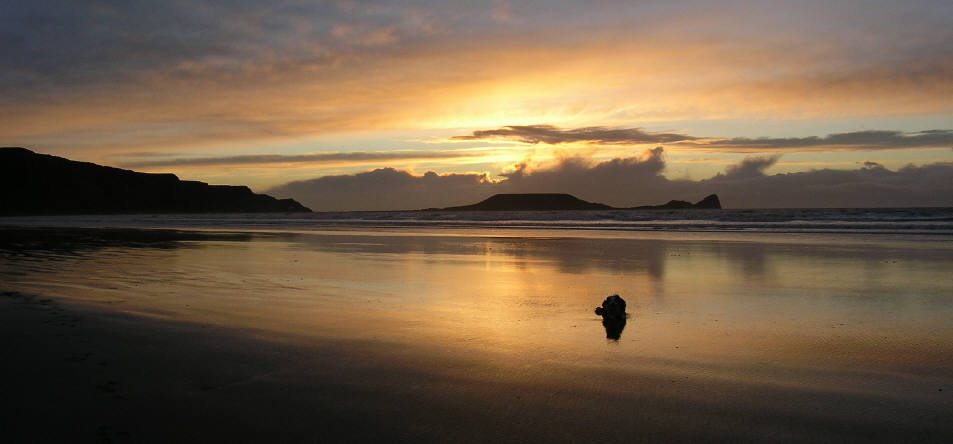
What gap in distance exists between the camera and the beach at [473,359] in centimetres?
484

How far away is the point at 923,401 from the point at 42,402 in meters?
7.27

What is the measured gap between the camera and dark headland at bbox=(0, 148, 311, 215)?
15962 cm

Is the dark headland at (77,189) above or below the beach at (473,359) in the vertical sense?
above

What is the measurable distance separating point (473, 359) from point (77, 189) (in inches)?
7744

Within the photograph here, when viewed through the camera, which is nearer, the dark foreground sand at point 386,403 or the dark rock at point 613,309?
the dark foreground sand at point 386,403

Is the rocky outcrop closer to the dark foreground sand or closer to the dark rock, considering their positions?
the dark rock

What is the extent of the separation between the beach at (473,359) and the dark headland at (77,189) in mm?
168517

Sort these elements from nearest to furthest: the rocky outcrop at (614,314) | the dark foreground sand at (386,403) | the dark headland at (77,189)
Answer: the dark foreground sand at (386,403) → the rocky outcrop at (614,314) → the dark headland at (77,189)

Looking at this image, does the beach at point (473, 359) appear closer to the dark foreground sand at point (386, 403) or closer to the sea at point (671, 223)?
the dark foreground sand at point (386, 403)

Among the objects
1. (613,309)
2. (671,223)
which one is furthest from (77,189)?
(613,309)

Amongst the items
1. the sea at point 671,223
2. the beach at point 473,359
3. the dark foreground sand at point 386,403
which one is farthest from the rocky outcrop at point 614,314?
the sea at point 671,223

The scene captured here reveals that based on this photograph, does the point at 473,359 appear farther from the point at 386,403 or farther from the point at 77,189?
the point at 77,189

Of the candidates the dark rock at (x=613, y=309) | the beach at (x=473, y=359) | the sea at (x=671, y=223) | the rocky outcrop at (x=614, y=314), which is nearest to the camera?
the beach at (x=473, y=359)

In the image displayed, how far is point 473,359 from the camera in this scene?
6820mm
